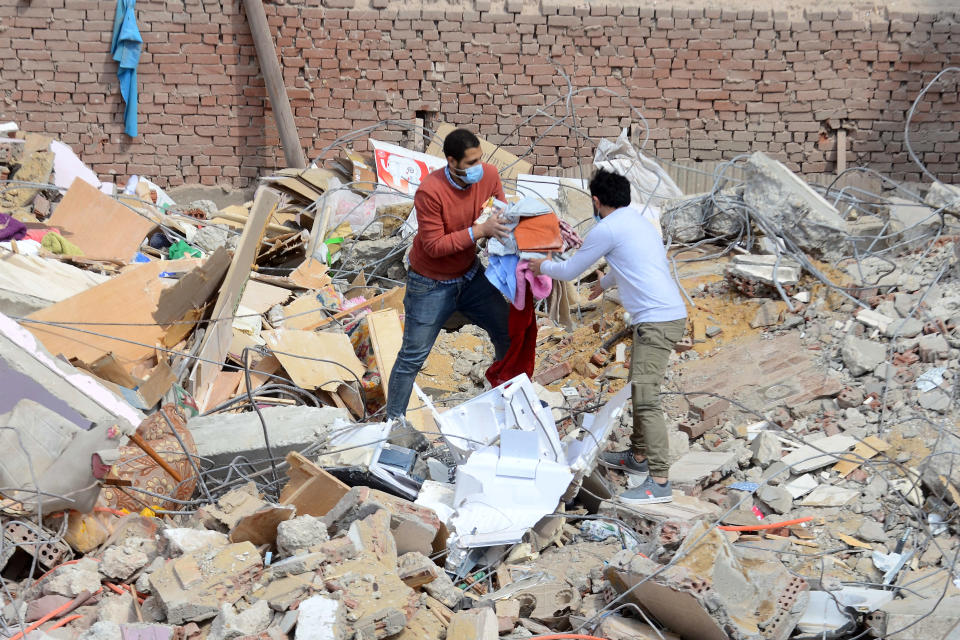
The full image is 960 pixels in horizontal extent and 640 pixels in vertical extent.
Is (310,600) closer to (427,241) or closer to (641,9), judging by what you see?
(427,241)

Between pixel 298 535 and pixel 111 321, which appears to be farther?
pixel 111 321

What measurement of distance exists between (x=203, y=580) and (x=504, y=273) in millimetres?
2181

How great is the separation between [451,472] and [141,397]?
6.25ft

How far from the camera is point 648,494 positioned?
447 centimetres

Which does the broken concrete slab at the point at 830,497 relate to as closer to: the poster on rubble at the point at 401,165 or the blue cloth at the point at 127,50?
the poster on rubble at the point at 401,165

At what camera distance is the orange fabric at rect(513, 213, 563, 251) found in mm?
4637

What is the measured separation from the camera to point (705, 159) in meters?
9.75

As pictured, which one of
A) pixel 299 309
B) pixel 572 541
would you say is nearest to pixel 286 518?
pixel 572 541

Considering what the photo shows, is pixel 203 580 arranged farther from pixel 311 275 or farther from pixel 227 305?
pixel 311 275

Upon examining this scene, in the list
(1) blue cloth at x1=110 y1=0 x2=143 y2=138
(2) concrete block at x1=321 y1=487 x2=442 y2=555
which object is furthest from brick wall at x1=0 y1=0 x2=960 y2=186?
(2) concrete block at x1=321 y1=487 x2=442 y2=555

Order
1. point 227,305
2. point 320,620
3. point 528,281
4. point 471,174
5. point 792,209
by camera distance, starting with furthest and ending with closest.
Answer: point 792,209 → point 227,305 → point 528,281 → point 471,174 → point 320,620

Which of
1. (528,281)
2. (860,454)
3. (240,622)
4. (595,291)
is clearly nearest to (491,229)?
(528,281)

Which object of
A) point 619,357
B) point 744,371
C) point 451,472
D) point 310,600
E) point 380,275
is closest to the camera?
point 310,600

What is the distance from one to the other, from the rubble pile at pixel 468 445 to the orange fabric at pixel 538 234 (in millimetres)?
393
